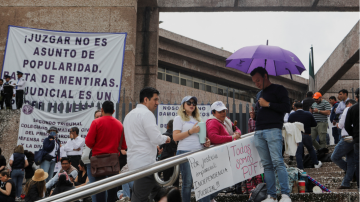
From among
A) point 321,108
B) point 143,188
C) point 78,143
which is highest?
point 321,108

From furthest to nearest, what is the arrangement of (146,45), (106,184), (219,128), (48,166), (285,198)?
(146,45), (48,166), (219,128), (285,198), (106,184)

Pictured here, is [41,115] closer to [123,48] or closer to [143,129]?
[123,48]

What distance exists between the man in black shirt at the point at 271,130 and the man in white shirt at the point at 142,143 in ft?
4.85

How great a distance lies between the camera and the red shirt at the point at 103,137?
5.00 m

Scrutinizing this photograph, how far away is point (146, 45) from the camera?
45.8ft

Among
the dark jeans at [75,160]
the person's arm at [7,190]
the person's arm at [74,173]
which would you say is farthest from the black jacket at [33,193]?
the dark jeans at [75,160]

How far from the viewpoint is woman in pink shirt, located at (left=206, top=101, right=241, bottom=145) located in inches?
197

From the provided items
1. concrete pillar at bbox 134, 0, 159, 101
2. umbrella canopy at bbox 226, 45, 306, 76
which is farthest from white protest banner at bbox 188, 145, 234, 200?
concrete pillar at bbox 134, 0, 159, 101

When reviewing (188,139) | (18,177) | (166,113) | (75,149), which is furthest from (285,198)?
(18,177)

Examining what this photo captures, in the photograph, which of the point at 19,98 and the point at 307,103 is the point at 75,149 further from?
the point at 307,103

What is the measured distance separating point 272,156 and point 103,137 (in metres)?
2.29

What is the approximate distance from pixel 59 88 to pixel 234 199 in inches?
314

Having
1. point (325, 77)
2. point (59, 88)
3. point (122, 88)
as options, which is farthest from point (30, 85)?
point (325, 77)

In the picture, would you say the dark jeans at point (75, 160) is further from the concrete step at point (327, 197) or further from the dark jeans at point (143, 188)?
the concrete step at point (327, 197)
